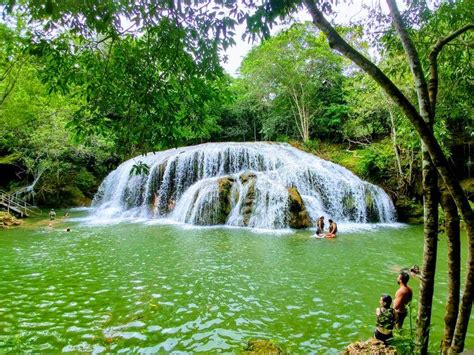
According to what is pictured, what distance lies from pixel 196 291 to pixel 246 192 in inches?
362

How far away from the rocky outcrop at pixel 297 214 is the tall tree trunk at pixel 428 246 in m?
11.1

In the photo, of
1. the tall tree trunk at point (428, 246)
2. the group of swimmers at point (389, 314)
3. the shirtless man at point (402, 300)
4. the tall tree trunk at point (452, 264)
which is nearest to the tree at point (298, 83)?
the shirtless man at point (402, 300)

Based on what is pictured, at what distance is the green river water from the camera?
500 centimetres

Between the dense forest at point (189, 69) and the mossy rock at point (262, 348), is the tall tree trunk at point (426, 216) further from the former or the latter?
the mossy rock at point (262, 348)

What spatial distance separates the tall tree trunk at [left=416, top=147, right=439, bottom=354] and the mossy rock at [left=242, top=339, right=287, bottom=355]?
1.66 m

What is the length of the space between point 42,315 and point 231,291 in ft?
11.3

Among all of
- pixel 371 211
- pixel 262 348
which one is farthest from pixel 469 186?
pixel 262 348

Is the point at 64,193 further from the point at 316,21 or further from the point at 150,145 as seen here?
the point at 316,21

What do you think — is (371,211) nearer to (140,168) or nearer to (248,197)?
(248,197)

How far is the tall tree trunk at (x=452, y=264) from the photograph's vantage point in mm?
3133

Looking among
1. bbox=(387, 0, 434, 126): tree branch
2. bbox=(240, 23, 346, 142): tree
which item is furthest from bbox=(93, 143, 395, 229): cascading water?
bbox=(387, 0, 434, 126): tree branch

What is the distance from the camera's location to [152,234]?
43.2 feet

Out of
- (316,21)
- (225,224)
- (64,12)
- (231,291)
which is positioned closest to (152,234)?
(225,224)

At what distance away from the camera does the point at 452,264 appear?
10.4ft
